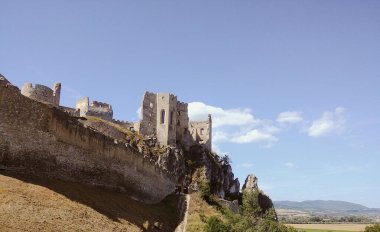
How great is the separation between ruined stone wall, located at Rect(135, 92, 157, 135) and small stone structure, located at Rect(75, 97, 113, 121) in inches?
239

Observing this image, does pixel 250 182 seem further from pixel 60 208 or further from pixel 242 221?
pixel 60 208

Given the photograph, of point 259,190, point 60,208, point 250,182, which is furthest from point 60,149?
point 250,182

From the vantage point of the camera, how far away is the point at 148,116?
79938 mm

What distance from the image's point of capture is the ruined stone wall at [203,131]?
8909 cm

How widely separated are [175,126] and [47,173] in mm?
55482

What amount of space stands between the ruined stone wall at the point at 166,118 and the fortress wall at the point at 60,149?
38.0 m

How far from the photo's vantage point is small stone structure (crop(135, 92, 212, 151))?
79.1m

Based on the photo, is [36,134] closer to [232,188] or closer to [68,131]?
[68,131]

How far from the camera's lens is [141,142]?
7300 cm

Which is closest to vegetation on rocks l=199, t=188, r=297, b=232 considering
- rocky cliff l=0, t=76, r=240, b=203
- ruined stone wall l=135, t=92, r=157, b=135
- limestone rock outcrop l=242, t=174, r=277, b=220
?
rocky cliff l=0, t=76, r=240, b=203

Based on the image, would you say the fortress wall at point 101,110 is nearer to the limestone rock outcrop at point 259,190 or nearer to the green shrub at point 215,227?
the limestone rock outcrop at point 259,190

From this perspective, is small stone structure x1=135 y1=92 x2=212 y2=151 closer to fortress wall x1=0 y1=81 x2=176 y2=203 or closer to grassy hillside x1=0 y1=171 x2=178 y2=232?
fortress wall x1=0 y1=81 x2=176 y2=203

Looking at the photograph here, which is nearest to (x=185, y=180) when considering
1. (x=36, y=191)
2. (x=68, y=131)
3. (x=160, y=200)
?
(x=160, y=200)

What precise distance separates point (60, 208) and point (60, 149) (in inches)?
220
